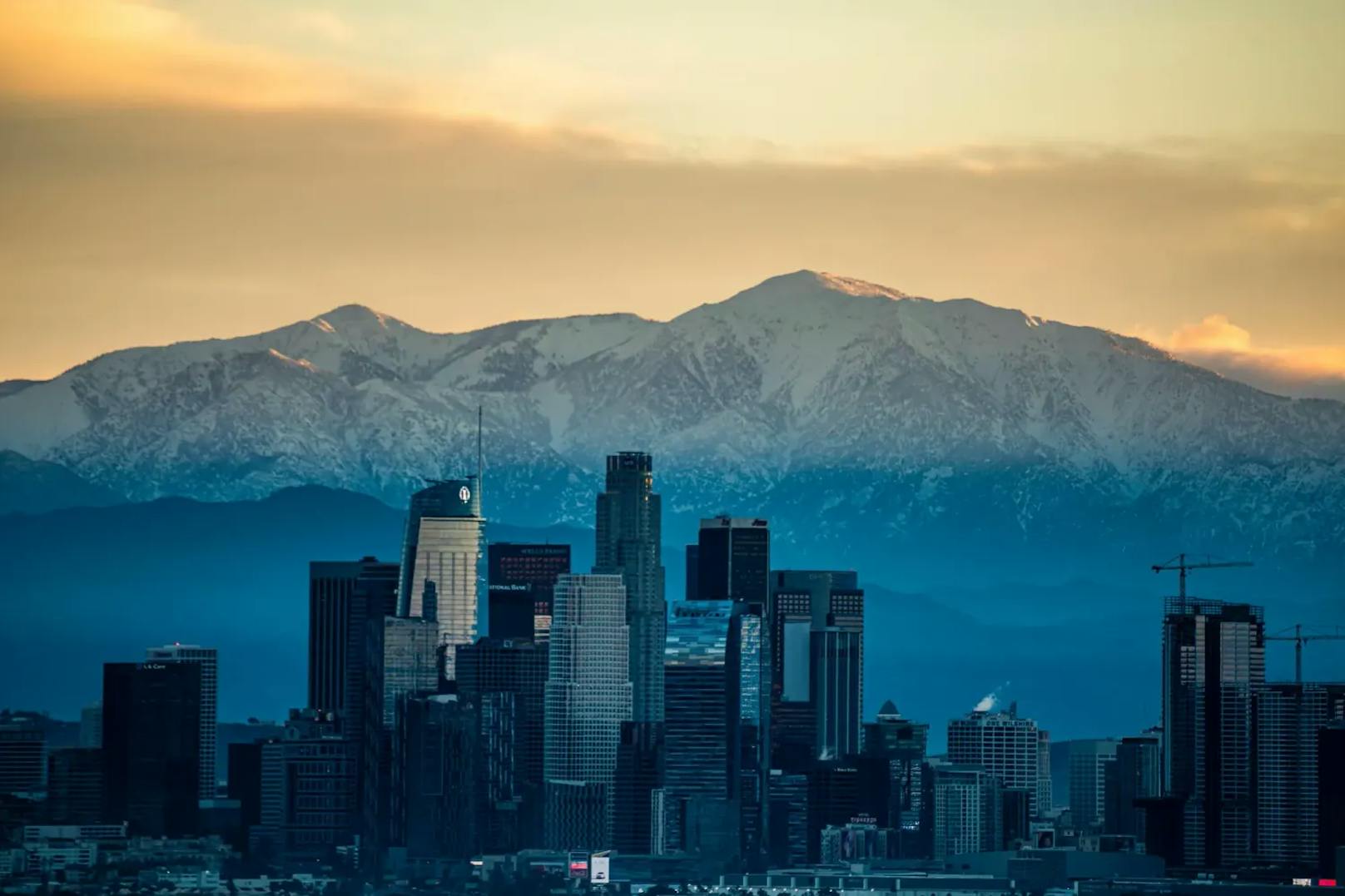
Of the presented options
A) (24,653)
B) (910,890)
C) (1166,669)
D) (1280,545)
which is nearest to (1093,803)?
(1166,669)

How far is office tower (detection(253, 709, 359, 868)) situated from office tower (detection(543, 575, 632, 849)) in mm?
7007

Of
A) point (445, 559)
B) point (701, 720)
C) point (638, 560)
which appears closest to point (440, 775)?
point (701, 720)

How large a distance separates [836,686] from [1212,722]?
19.6 metres

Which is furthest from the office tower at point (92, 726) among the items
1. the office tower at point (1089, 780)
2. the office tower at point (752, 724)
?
the office tower at point (1089, 780)

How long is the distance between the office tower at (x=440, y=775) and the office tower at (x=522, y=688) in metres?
1.75

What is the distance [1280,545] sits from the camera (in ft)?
568

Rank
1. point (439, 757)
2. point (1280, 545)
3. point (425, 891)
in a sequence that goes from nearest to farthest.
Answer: point (425, 891) → point (439, 757) → point (1280, 545)

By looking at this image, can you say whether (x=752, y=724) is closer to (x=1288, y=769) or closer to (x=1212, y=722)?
(x=1212, y=722)

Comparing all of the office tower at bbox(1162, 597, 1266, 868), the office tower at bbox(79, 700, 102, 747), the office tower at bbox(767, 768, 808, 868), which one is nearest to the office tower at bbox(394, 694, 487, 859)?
the office tower at bbox(767, 768, 808, 868)

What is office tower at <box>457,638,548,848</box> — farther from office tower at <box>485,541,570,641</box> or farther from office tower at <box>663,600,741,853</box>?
office tower at <box>663,600,741,853</box>

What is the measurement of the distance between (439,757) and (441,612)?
12236mm

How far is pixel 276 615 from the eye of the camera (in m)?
159

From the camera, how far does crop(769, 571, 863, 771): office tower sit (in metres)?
146

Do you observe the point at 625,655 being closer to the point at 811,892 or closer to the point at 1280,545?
the point at 811,892
